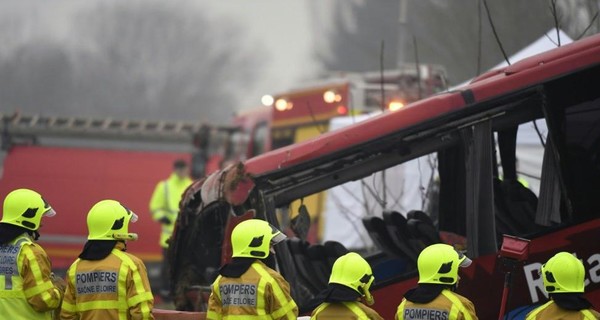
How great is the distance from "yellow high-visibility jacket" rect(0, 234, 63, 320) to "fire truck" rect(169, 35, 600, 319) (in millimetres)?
1156

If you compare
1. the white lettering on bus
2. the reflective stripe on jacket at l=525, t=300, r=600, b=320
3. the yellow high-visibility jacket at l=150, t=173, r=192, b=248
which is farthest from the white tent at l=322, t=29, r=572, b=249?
the reflective stripe on jacket at l=525, t=300, r=600, b=320

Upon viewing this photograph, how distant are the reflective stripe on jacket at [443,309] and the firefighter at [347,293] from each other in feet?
0.62

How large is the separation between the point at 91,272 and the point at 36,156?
9775 mm

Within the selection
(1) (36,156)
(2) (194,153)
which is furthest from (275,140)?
(1) (36,156)

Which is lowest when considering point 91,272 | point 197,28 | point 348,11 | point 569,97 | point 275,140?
point 91,272

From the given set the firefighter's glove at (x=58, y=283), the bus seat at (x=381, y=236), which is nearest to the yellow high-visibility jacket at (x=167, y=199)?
the bus seat at (x=381, y=236)

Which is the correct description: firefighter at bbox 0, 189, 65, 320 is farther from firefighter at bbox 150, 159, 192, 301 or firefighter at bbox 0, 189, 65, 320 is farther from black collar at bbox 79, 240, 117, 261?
firefighter at bbox 150, 159, 192, 301

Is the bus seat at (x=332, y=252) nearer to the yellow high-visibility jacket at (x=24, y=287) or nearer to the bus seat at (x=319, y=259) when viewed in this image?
the bus seat at (x=319, y=259)

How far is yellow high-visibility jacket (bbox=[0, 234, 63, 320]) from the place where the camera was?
7012mm

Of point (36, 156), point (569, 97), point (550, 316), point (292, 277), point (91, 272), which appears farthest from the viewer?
point (36, 156)

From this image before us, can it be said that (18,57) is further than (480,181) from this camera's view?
Yes

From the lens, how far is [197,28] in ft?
247

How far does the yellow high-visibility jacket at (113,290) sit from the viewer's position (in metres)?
6.80

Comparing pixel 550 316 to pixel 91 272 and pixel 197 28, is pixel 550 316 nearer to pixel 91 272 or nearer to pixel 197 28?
pixel 91 272
